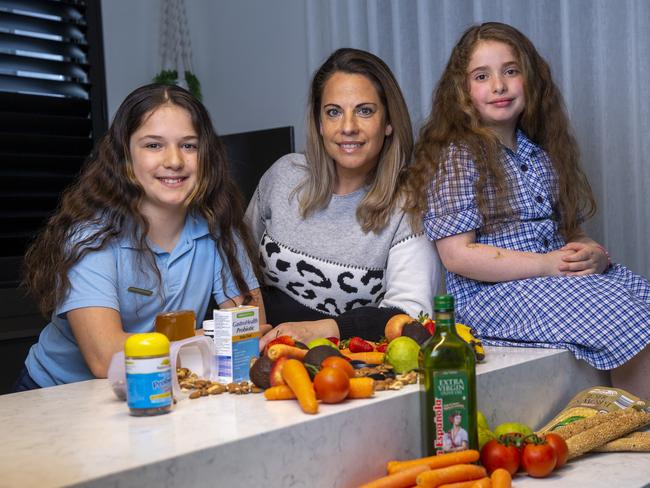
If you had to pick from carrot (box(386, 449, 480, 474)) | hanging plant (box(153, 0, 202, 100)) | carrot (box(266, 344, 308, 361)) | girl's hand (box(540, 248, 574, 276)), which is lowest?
carrot (box(386, 449, 480, 474))

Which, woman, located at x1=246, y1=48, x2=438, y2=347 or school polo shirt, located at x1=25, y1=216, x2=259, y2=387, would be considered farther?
woman, located at x1=246, y1=48, x2=438, y2=347

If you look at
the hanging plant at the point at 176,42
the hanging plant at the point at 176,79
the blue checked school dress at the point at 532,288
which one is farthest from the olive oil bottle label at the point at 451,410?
the hanging plant at the point at 176,42

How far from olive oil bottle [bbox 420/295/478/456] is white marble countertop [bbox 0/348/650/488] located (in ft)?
0.19

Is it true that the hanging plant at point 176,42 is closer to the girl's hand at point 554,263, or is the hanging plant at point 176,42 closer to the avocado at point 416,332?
the girl's hand at point 554,263

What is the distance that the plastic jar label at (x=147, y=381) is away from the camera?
3.76 feet

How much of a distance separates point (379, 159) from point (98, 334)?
0.90m

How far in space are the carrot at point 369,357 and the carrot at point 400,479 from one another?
0.31 m

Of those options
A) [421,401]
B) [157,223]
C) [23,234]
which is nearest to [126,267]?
[157,223]

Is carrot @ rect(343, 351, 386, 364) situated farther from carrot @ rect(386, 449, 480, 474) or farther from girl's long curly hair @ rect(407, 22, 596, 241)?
girl's long curly hair @ rect(407, 22, 596, 241)

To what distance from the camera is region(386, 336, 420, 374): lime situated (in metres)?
1.38

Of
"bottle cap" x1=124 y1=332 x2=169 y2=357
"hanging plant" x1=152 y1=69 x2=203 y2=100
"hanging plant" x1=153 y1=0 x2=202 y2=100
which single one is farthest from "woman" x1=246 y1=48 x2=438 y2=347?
"hanging plant" x1=153 y1=0 x2=202 y2=100

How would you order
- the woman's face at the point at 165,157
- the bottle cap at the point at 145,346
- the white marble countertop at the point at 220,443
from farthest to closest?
the woman's face at the point at 165,157
the bottle cap at the point at 145,346
the white marble countertop at the point at 220,443

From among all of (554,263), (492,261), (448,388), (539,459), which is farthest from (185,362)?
(554,263)

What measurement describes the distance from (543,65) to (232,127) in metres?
1.87
